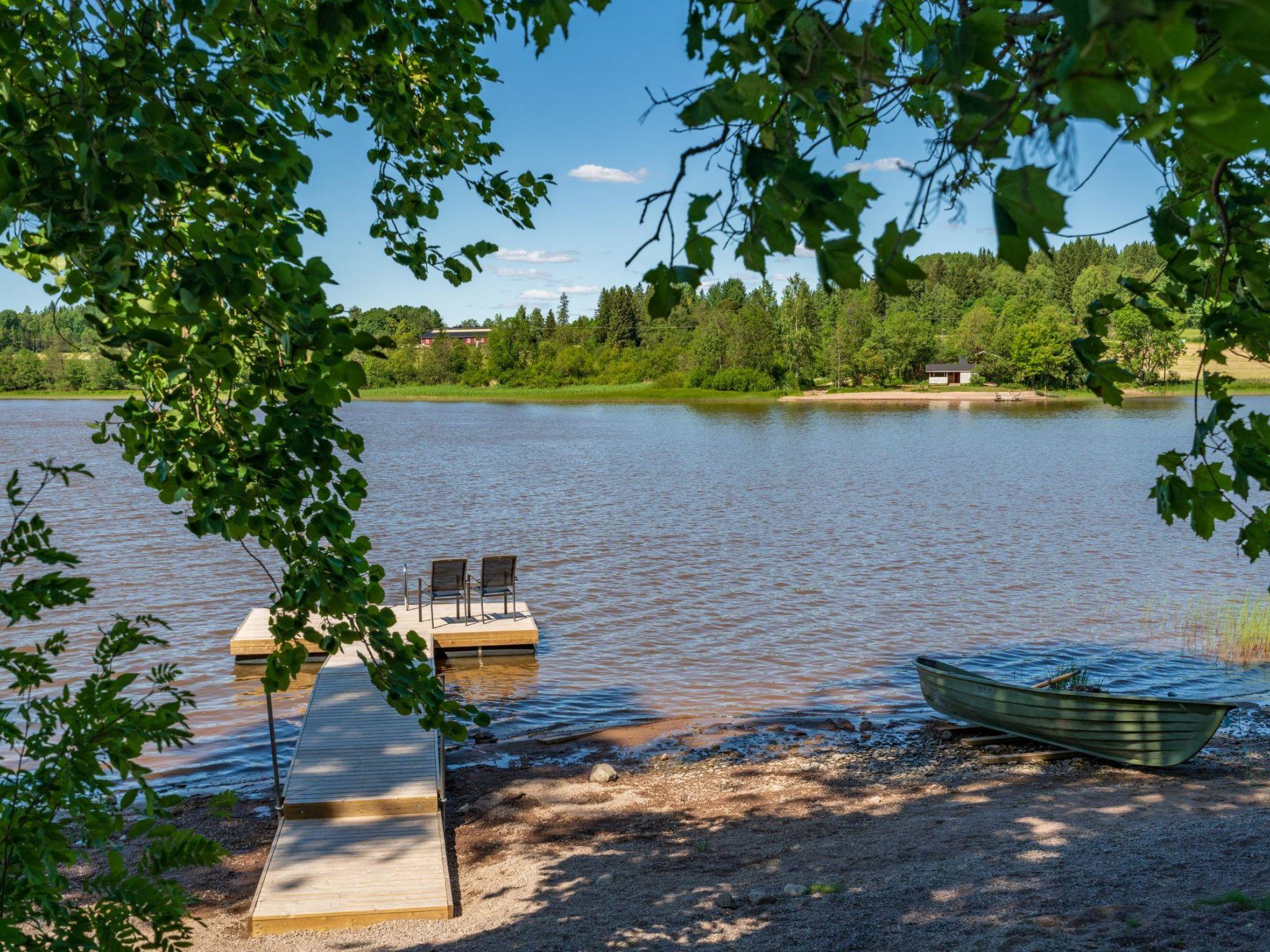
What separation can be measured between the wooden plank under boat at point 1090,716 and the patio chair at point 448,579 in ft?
24.0

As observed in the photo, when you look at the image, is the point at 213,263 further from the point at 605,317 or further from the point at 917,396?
the point at 605,317

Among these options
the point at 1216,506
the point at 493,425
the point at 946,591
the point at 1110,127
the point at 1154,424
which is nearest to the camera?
the point at 1110,127

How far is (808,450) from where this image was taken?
51562 millimetres

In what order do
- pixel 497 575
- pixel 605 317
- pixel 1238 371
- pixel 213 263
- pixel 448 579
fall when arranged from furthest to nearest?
1. pixel 605 317
2. pixel 1238 371
3. pixel 497 575
4. pixel 448 579
5. pixel 213 263

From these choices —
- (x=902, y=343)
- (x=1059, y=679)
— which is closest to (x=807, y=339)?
(x=902, y=343)

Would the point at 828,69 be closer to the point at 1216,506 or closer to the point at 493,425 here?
the point at 1216,506

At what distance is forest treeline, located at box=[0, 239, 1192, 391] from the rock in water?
8874 centimetres

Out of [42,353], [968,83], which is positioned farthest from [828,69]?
[42,353]

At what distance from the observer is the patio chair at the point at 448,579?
1598 cm

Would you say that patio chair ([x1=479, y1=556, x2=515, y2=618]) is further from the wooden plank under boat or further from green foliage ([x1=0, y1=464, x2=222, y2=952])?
green foliage ([x1=0, y1=464, x2=222, y2=952])

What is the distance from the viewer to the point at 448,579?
634 inches

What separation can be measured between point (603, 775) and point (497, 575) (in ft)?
18.8

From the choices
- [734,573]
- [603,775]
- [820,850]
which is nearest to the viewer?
[820,850]

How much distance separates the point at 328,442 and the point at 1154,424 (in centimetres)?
7213
